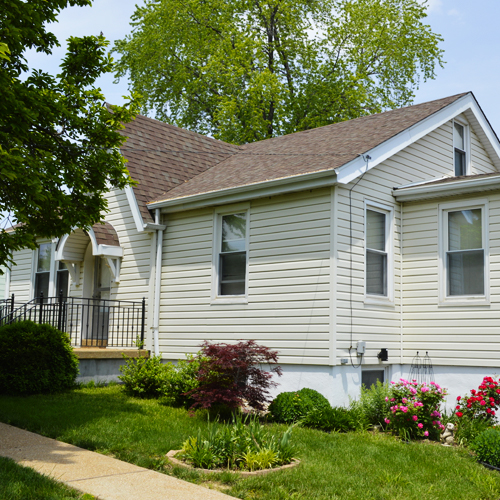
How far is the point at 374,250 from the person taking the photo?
39.2 ft

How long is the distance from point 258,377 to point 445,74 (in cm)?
3010

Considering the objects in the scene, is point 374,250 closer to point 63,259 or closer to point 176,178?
point 176,178

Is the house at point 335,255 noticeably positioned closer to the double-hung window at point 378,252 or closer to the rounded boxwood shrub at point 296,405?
the double-hung window at point 378,252

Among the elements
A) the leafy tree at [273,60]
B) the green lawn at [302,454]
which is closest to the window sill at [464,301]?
the green lawn at [302,454]

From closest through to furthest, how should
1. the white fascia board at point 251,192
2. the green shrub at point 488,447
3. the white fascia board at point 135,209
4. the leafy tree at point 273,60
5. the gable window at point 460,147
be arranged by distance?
the green shrub at point 488,447 < the white fascia board at point 251,192 < the white fascia board at point 135,209 < the gable window at point 460,147 < the leafy tree at point 273,60

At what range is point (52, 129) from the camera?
9.23 m

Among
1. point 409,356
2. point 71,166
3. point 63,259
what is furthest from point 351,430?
point 63,259

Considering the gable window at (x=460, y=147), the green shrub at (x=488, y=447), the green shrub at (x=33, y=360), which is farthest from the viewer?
the gable window at (x=460, y=147)

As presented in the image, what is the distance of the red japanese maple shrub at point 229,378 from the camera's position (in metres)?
9.40

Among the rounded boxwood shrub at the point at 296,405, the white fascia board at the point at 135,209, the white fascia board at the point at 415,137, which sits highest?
the white fascia board at the point at 415,137

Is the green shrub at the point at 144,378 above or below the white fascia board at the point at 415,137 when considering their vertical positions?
below

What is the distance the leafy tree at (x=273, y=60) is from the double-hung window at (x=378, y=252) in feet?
59.3

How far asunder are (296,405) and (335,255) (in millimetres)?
2729

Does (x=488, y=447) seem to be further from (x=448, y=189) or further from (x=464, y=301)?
(x=448, y=189)
